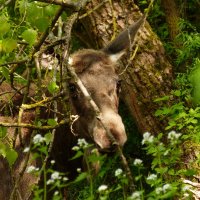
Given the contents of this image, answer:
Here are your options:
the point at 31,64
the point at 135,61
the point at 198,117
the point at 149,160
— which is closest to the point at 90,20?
the point at 135,61

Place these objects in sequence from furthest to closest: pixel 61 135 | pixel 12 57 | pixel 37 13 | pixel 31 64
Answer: pixel 61 135 → pixel 12 57 → pixel 31 64 → pixel 37 13

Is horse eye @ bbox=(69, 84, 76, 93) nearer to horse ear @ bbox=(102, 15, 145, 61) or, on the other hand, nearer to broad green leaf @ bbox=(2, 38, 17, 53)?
horse ear @ bbox=(102, 15, 145, 61)

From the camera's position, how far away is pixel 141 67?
20.3ft

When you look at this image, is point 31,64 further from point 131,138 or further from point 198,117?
point 131,138

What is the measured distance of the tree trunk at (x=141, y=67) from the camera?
6176 millimetres

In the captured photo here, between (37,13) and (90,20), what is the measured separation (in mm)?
3041

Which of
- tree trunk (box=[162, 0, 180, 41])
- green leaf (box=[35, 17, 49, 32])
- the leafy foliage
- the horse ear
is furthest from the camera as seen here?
tree trunk (box=[162, 0, 180, 41])

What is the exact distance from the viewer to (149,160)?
24.3ft

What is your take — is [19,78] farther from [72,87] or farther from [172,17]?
[172,17]

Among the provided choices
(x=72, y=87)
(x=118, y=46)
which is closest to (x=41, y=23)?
(x=72, y=87)

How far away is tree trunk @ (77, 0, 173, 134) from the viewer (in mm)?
6176

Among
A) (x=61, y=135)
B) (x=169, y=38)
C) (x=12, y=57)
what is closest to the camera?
(x=12, y=57)

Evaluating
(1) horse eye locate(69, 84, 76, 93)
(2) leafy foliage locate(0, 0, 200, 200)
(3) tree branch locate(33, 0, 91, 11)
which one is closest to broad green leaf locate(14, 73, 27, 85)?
(2) leafy foliage locate(0, 0, 200, 200)

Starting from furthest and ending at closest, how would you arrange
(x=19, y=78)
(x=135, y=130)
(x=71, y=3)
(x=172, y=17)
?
(x=135, y=130) → (x=172, y=17) → (x=19, y=78) → (x=71, y=3)
